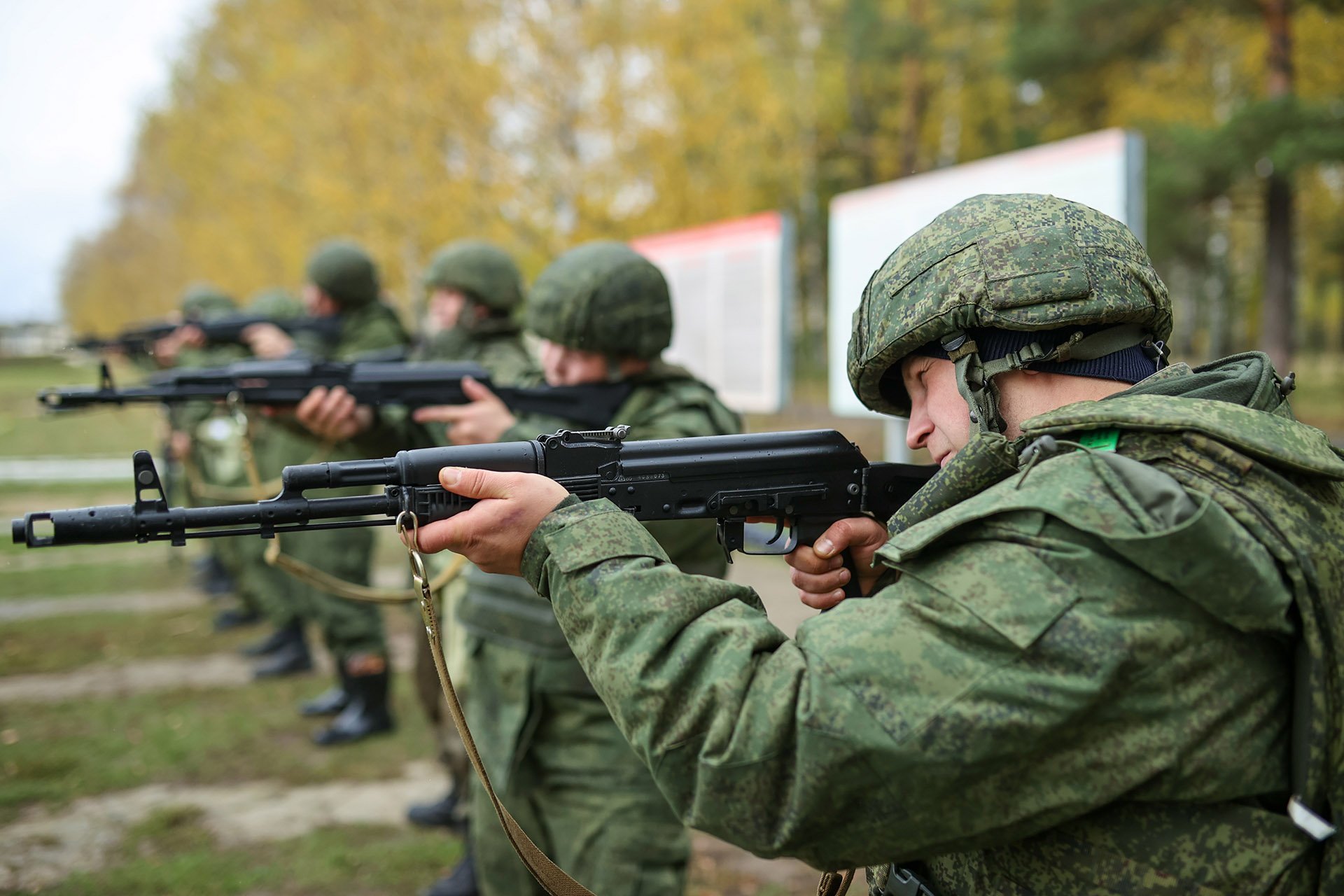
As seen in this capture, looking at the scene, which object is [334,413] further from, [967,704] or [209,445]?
[209,445]

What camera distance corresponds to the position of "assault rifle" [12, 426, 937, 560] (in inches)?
64.9

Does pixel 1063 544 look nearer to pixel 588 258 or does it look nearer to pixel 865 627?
pixel 865 627

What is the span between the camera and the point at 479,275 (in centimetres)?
502

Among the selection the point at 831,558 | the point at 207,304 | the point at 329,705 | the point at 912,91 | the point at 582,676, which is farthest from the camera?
the point at 912,91

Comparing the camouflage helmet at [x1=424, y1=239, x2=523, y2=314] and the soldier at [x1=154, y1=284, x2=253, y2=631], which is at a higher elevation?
the camouflage helmet at [x1=424, y1=239, x2=523, y2=314]

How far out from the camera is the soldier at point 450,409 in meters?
4.02

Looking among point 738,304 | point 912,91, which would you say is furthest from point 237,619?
point 912,91

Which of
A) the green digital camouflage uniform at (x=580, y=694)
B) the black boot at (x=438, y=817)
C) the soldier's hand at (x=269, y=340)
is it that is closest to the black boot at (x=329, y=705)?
the black boot at (x=438, y=817)

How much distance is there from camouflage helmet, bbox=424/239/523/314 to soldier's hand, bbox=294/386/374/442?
1.16 metres

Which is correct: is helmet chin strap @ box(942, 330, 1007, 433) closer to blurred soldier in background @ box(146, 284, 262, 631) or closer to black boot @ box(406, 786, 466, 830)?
black boot @ box(406, 786, 466, 830)

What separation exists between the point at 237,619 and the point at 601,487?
24.8ft

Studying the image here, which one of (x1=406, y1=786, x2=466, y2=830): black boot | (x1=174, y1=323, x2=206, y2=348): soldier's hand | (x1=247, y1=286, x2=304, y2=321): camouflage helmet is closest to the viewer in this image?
(x1=406, y1=786, x2=466, y2=830): black boot

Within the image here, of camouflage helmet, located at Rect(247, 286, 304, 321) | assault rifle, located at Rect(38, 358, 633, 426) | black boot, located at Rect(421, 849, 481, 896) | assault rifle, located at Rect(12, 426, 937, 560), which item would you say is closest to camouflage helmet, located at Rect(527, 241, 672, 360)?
assault rifle, located at Rect(38, 358, 633, 426)

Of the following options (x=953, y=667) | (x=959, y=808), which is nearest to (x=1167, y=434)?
(x=953, y=667)
